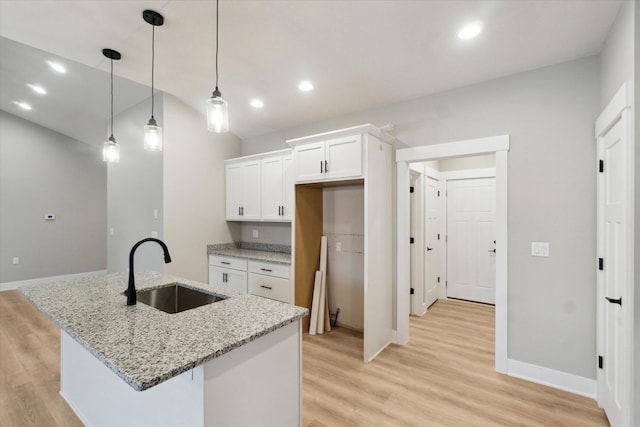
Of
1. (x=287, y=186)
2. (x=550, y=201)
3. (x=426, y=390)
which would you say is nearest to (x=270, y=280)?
(x=287, y=186)

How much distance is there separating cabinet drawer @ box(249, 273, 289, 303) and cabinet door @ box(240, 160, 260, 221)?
867mm

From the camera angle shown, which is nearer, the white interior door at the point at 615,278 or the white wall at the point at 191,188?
the white interior door at the point at 615,278

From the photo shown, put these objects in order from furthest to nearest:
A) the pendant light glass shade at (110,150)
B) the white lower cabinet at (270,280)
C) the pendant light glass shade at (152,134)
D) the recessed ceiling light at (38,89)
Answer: the recessed ceiling light at (38,89), the white lower cabinet at (270,280), the pendant light glass shade at (110,150), the pendant light glass shade at (152,134)

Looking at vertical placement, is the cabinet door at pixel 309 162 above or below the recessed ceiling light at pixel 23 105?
below

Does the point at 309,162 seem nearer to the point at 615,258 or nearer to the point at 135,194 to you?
the point at 615,258

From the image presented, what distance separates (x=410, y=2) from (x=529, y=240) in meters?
2.14

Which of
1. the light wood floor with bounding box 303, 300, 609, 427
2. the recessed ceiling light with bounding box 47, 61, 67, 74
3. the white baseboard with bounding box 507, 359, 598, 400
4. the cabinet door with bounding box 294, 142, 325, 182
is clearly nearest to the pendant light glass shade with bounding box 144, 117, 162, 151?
the cabinet door with bounding box 294, 142, 325, 182

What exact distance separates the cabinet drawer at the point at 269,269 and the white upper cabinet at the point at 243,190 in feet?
2.29

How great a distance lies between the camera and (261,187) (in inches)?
162

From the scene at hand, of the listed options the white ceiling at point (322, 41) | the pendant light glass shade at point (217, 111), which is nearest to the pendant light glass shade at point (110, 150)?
the white ceiling at point (322, 41)

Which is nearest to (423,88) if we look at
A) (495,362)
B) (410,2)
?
(410,2)

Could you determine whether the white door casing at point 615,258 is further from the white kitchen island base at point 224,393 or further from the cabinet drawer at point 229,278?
the cabinet drawer at point 229,278

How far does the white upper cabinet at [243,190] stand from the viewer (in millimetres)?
4176

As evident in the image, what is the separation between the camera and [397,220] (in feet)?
11.0
